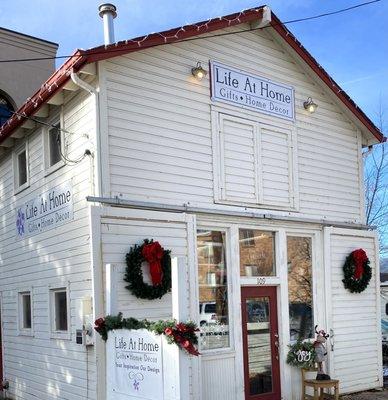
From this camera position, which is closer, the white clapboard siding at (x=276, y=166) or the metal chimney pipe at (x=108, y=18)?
the metal chimney pipe at (x=108, y=18)

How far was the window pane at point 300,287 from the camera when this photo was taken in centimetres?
1082

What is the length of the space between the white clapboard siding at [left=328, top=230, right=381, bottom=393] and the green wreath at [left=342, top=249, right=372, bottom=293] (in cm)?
11

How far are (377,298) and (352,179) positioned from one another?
104 inches

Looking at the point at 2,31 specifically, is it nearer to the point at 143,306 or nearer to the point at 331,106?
the point at 331,106

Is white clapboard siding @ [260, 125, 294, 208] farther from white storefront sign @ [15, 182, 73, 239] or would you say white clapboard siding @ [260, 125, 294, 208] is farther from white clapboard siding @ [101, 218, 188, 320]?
white storefront sign @ [15, 182, 73, 239]

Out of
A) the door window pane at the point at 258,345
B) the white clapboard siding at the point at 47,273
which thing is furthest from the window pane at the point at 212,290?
the white clapboard siding at the point at 47,273

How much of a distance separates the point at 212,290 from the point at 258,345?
4.66 feet

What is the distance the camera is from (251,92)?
1066 cm

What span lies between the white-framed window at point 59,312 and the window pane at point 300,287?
4.02 metres

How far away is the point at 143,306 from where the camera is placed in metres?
8.48

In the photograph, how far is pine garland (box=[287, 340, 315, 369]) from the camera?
10297mm

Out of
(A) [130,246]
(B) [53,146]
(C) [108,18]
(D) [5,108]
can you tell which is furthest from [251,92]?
(D) [5,108]

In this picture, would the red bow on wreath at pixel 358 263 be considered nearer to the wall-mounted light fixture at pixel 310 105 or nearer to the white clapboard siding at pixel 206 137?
the white clapboard siding at pixel 206 137

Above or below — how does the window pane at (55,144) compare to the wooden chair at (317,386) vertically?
above
